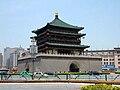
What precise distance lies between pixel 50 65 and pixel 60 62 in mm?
3105

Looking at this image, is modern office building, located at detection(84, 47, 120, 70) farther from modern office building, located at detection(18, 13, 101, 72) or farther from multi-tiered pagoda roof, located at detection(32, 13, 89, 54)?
modern office building, located at detection(18, 13, 101, 72)

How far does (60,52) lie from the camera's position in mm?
64000

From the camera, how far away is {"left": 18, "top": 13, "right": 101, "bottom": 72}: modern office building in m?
59.0

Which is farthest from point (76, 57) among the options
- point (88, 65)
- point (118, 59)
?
point (118, 59)

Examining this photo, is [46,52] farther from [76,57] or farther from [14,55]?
[14,55]

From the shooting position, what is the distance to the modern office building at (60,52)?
58969 mm

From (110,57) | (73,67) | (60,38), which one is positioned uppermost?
(60,38)

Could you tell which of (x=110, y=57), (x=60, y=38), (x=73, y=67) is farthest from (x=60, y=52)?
(x=110, y=57)

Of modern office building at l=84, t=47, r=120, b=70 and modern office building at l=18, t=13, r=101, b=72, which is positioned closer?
modern office building at l=18, t=13, r=101, b=72

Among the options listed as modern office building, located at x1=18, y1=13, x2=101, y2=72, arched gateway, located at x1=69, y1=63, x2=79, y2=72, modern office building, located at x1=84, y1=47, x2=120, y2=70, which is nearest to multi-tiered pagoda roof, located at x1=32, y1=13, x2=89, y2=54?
modern office building, located at x1=18, y1=13, x2=101, y2=72

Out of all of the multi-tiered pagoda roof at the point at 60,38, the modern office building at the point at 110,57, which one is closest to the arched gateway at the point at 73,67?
the multi-tiered pagoda roof at the point at 60,38

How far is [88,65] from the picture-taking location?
211 ft

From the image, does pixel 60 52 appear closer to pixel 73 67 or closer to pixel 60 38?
pixel 60 38

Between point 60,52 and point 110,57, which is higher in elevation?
point 60,52
